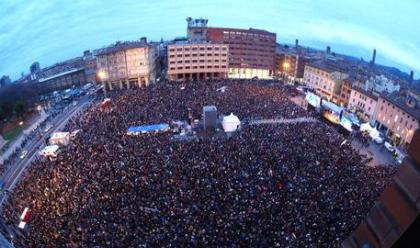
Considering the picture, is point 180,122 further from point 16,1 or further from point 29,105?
point 16,1

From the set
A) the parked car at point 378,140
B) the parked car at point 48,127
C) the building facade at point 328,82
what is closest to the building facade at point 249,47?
the building facade at point 328,82

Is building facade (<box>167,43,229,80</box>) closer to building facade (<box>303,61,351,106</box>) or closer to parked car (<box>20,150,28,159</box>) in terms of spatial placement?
building facade (<box>303,61,351,106</box>)

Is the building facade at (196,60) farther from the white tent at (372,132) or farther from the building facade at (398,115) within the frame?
the white tent at (372,132)

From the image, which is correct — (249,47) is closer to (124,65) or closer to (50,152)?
(124,65)

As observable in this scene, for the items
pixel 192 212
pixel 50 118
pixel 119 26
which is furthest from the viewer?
pixel 119 26

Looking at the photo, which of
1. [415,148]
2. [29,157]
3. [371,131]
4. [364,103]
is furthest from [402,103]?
[29,157]

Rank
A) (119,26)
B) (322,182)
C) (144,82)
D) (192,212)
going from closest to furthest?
(192,212) < (322,182) < (144,82) < (119,26)

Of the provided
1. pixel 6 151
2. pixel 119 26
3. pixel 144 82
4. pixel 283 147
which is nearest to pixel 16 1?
pixel 119 26

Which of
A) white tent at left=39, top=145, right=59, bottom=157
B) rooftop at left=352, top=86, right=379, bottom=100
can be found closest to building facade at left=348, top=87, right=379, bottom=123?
rooftop at left=352, top=86, right=379, bottom=100
